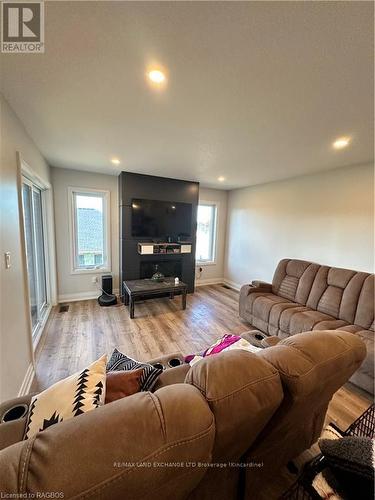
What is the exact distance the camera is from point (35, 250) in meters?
2.99

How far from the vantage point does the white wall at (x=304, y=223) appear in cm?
288

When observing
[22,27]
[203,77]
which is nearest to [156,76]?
[203,77]

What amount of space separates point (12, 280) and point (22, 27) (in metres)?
1.58

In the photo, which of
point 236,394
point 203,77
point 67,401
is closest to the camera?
point 236,394

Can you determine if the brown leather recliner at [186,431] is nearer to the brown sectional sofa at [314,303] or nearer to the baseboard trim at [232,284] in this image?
the brown sectional sofa at [314,303]

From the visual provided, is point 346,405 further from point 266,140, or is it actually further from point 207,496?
point 266,140

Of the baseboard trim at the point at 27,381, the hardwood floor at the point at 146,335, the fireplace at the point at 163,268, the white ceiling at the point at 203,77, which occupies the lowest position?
the hardwood floor at the point at 146,335

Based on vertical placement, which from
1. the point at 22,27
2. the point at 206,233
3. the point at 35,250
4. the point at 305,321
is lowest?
the point at 305,321

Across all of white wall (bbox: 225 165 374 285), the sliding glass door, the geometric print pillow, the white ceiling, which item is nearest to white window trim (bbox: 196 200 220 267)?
white wall (bbox: 225 165 374 285)

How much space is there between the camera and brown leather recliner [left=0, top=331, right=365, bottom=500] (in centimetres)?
44

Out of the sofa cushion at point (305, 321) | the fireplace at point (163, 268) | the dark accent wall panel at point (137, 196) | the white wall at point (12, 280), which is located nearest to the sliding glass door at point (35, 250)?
the white wall at point (12, 280)

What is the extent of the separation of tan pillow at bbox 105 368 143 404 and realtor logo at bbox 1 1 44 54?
1715 millimetres

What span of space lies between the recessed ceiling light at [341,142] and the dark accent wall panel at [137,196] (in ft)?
8.67

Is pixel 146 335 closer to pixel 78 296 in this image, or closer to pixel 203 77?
pixel 78 296
